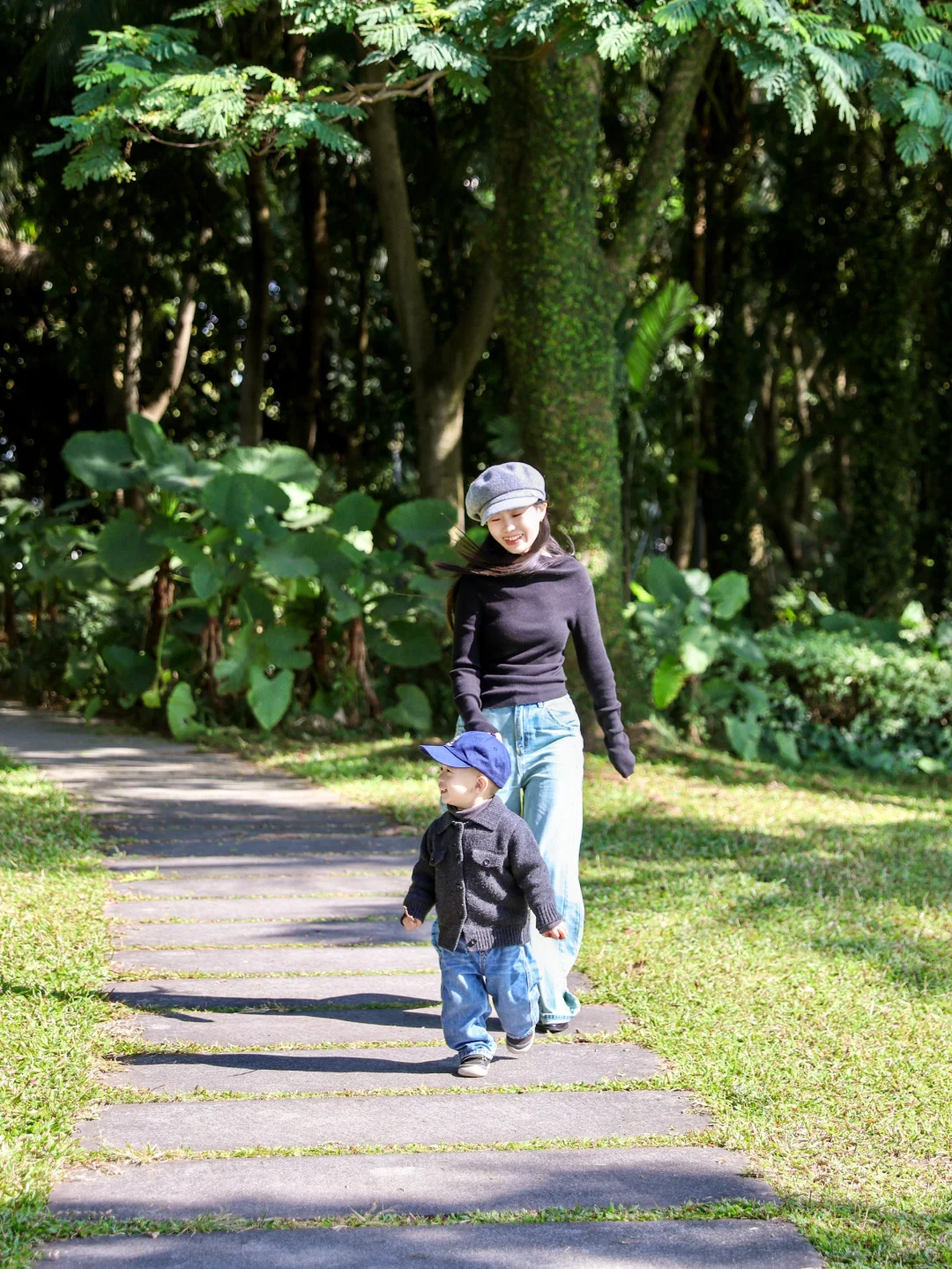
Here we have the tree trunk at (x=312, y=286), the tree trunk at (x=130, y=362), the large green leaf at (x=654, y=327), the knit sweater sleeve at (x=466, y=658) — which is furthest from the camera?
the tree trunk at (x=130, y=362)

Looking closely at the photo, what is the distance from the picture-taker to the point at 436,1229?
8.96 ft

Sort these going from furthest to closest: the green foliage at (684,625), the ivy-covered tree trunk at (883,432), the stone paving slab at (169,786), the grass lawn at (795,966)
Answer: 1. the ivy-covered tree trunk at (883,432)
2. the green foliage at (684,625)
3. the stone paving slab at (169,786)
4. the grass lawn at (795,966)

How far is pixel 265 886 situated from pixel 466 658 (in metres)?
2.10

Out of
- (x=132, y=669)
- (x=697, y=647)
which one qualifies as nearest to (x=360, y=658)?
(x=132, y=669)

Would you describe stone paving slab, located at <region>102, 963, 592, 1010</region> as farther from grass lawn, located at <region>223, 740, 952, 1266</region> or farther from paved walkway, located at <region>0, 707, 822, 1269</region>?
grass lawn, located at <region>223, 740, 952, 1266</region>

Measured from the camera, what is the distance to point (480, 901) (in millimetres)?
3648

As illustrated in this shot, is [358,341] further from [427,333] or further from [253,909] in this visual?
[253,909]

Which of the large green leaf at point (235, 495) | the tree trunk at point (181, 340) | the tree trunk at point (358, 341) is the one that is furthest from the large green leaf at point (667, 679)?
the tree trunk at point (358, 341)

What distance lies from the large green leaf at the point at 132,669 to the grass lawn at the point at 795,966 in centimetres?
168

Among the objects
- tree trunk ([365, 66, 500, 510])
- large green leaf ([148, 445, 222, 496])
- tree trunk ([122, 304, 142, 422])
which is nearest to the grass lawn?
large green leaf ([148, 445, 222, 496])

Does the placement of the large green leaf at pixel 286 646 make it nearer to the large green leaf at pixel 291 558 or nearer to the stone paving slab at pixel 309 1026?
the large green leaf at pixel 291 558

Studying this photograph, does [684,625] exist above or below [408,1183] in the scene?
above

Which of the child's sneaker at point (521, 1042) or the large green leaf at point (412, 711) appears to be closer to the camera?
the child's sneaker at point (521, 1042)

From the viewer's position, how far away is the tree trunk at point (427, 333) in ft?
33.6
